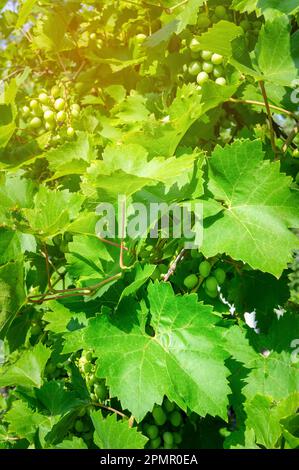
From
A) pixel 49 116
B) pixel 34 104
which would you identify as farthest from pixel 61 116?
pixel 34 104

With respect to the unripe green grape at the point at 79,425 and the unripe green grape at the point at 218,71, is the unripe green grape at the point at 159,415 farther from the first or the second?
the unripe green grape at the point at 218,71

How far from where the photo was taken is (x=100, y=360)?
1.09 metres

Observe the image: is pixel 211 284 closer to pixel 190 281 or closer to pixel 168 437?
pixel 190 281

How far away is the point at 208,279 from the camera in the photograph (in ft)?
4.10

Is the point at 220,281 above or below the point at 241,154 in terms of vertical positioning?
below

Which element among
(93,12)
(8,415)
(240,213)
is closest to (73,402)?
(8,415)

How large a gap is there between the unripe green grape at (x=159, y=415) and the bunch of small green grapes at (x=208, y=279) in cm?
32

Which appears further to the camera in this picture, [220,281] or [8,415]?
[8,415]

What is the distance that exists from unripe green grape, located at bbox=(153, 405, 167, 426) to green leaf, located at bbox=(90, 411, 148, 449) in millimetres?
107

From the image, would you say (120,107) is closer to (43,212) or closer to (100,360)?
(43,212)

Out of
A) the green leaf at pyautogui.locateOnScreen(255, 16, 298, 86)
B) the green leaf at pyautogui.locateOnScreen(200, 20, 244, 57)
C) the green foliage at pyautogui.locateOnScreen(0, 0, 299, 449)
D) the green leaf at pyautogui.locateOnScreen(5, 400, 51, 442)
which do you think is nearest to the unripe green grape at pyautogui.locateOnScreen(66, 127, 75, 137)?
the green foliage at pyautogui.locateOnScreen(0, 0, 299, 449)

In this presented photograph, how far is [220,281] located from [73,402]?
55cm

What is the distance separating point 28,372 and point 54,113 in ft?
3.08

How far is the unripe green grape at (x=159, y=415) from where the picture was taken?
1311 mm
